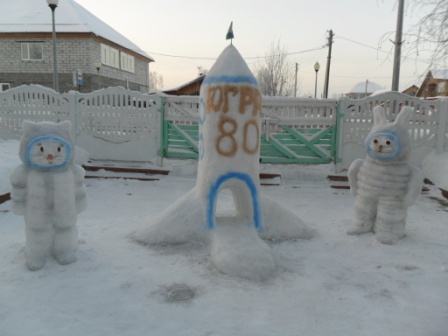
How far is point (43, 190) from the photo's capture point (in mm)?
3510

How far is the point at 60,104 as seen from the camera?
8.67 m

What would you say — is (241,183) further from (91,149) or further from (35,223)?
(91,149)

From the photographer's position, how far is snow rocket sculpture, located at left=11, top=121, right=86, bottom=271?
138 inches

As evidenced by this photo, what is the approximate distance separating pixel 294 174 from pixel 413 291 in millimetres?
4843

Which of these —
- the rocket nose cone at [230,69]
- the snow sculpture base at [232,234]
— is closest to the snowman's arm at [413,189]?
the snow sculpture base at [232,234]

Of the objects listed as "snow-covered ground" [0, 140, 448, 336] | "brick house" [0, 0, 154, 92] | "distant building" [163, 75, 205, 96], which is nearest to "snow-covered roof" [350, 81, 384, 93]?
"distant building" [163, 75, 205, 96]

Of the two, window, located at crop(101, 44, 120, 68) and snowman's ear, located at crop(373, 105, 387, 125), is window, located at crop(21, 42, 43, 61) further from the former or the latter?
snowman's ear, located at crop(373, 105, 387, 125)

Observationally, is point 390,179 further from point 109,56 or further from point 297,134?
point 109,56

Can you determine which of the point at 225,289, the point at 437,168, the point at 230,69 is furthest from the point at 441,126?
the point at 225,289

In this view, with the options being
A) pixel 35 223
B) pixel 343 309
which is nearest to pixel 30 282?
pixel 35 223

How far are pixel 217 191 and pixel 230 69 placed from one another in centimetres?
135

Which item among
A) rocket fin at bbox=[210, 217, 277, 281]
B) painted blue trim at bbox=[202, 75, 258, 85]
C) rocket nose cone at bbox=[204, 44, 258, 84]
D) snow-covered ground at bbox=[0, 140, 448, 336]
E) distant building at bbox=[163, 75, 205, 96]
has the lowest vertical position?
snow-covered ground at bbox=[0, 140, 448, 336]

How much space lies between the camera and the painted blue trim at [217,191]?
4012 mm

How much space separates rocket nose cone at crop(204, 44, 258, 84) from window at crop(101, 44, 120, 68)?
63.4 ft
